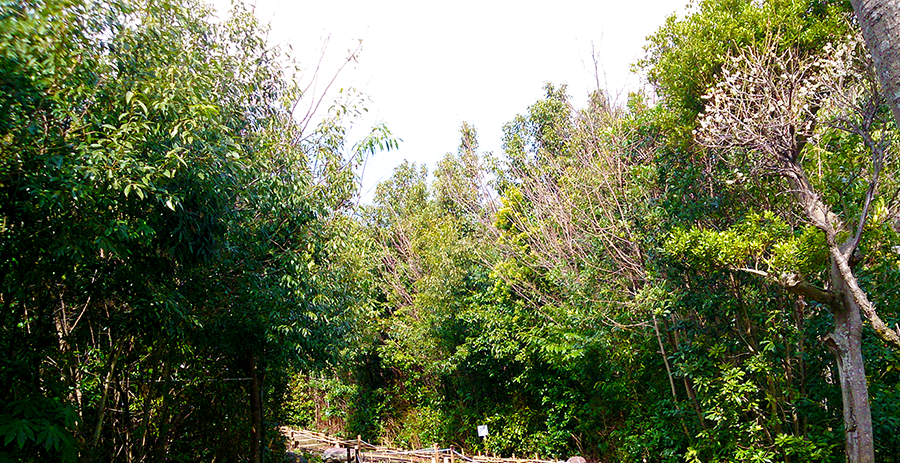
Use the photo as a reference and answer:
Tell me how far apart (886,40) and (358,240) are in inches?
207

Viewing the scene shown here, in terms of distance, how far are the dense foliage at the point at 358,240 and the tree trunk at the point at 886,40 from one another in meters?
2.93

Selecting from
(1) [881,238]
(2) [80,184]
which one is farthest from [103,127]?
(1) [881,238]

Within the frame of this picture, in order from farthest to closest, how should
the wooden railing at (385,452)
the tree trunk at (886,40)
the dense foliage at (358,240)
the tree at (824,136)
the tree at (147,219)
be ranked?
the wooden railing at (385,452) → the tree at (824,136) → the dense foliage at (358,240) → the tree at (147,219) → the tree trunk at (886,40)

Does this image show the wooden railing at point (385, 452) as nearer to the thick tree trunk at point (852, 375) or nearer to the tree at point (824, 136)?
the thick tree trunk at point (852, 375)

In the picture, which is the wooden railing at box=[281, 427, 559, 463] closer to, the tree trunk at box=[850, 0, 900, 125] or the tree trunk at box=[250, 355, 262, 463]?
the tree trunk at box=[250, 355, 262, 463]

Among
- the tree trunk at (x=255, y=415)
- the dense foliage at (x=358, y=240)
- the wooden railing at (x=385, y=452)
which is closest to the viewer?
the dense foliage at (x=358, y=240)

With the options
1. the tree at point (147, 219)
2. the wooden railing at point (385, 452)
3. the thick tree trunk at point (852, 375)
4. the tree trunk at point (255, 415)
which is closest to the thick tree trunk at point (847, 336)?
the thick tree trunk at point (852, 375)

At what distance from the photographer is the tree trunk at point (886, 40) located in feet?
6.11

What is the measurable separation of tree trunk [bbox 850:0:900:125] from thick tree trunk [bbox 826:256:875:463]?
11.2ft

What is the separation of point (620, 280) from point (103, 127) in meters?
6.09

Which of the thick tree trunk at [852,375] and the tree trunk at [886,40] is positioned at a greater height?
the tree trunk at [886,40]

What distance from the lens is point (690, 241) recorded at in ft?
18.0

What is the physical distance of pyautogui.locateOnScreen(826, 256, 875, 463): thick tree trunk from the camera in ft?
15.1

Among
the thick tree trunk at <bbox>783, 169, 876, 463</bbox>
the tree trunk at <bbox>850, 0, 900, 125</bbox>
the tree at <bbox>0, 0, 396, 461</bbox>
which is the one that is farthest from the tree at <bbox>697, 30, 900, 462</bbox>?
Answer: the tree at <bbox>0, 0, 396, 461</bbox>
